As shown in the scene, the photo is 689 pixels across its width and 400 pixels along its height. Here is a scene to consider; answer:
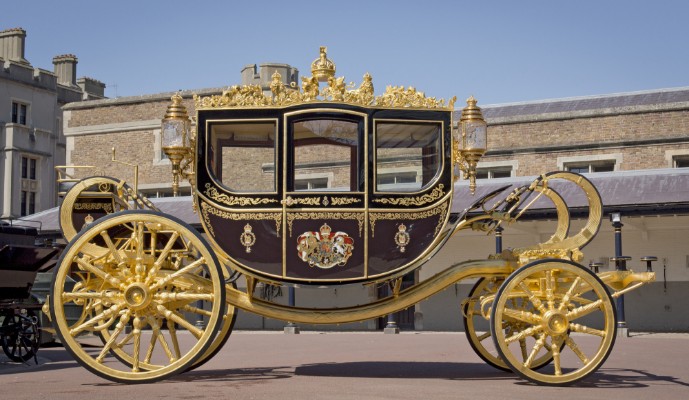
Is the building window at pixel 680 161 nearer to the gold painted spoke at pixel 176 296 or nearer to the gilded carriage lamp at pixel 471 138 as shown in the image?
the gilded carriage lamp at pixel 471 138

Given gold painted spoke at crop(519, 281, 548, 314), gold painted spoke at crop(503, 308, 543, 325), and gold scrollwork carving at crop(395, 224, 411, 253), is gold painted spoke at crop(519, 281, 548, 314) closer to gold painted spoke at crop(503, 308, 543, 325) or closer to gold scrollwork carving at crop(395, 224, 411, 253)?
gold painted spoke at crop(503, 308, 543, 325)

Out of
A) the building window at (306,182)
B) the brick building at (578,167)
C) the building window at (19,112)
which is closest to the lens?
the building window at (306,182)

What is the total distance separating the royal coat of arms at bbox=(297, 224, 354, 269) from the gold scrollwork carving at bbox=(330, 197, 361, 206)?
24cm

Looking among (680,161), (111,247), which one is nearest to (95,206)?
(111,247)

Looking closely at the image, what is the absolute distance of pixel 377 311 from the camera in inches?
383

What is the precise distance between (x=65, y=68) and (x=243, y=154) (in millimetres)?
39006

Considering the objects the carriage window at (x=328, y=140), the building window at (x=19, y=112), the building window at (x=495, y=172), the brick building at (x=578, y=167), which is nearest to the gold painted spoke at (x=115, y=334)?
the carriage window at (x=328, y=140)

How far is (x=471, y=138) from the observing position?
9.87 meters

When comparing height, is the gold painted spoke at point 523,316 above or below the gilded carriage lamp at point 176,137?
below

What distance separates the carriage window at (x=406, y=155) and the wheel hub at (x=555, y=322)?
177cm

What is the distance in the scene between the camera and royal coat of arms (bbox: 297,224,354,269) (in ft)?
31.4

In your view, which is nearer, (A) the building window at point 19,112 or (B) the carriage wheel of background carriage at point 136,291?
(B) the carriage wheel of background carriage at point 136,291

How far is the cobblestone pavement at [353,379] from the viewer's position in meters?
8.34

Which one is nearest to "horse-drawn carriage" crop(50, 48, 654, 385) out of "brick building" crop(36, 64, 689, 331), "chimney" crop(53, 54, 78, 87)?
"brick building" crop(36, 64, 689, 331)
